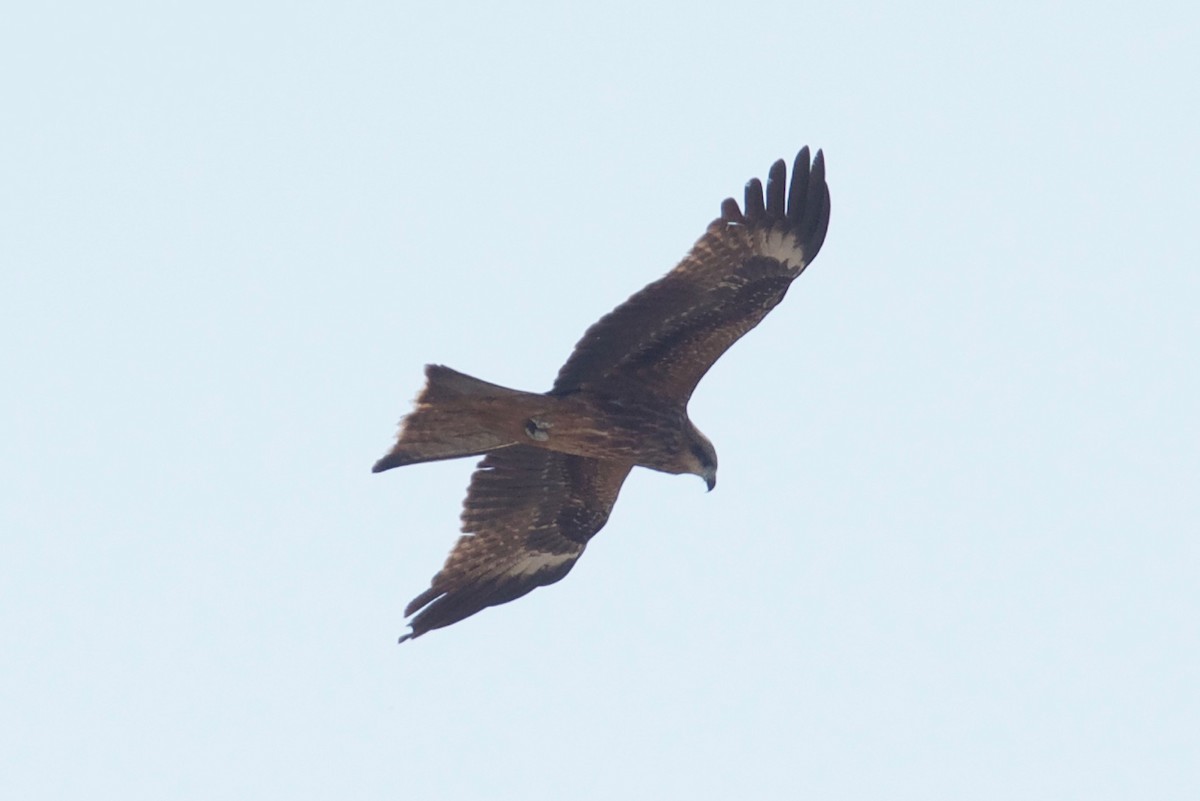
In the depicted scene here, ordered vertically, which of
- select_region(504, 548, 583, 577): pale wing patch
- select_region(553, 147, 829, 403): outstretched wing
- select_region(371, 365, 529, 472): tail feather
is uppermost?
select_region(553, 147, 829, 403): outstretched wing

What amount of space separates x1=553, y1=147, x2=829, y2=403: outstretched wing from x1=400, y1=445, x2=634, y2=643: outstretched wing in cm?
122

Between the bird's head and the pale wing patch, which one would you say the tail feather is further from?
the bird's head

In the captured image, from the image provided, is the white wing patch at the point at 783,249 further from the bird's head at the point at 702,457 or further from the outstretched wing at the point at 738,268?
the bird's head at the point at 702,457

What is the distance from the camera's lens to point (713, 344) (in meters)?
12.1

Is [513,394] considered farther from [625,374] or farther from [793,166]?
[793,166]

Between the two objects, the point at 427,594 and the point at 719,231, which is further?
the point at 427,594

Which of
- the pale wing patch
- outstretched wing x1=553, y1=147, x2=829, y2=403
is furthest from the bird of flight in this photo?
the pale wing patch

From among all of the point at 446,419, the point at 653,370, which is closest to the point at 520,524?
the point at 446,419

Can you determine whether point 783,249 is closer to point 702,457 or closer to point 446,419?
point 702,457

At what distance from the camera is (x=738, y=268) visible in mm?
11930

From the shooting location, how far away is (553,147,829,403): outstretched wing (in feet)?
39.1

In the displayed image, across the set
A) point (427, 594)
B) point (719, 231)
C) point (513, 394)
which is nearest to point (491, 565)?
point (427, 594)

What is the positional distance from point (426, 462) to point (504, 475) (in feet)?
2.90

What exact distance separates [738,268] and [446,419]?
6.49ft
